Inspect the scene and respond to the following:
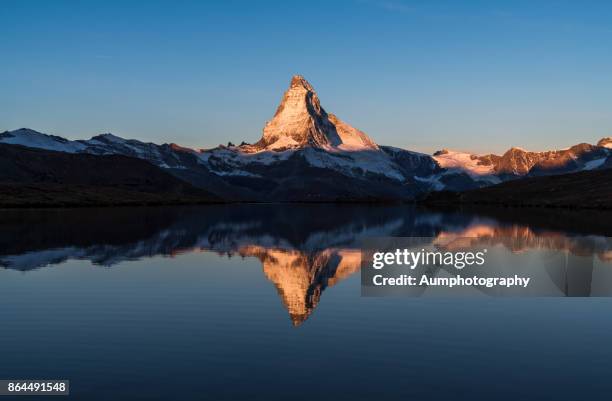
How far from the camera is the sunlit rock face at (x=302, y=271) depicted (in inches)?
1649

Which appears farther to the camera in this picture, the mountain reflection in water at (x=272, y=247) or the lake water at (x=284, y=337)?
the mountain reflection in water at (x=272, y=247)

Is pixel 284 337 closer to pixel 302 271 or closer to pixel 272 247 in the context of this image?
pixel 302 271

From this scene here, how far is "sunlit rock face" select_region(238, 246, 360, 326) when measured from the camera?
41.9 m

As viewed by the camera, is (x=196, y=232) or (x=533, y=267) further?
(x=196, y=232)

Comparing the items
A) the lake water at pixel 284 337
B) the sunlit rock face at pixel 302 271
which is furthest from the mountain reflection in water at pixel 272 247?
the lake water at pixel 284 337

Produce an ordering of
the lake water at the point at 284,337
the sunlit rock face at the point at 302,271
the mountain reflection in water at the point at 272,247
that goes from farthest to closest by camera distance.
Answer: the mountain reflection in water at the point at 272,247 → the sunlit rock face at the point at 302,271 → the lake water at the point at 284,337

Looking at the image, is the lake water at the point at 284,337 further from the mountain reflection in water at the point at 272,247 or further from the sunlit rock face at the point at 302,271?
the mountain reflection in water at the point at 272,247

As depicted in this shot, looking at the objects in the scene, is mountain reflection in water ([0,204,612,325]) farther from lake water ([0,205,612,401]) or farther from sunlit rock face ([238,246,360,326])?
lake water ([0,205,612,401])

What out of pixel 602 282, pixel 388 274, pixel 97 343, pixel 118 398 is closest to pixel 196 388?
pixel 118 398

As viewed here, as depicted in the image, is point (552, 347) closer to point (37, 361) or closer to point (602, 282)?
point (37, 361)

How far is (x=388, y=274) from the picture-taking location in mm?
57031

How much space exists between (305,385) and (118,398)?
20.6ft

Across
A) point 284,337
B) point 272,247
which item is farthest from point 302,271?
point 284,337

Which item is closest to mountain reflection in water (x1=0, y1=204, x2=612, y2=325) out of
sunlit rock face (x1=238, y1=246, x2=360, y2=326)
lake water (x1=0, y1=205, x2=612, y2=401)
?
sunlit rock face (x1=238, y1=246, x2=360, y2=326)
